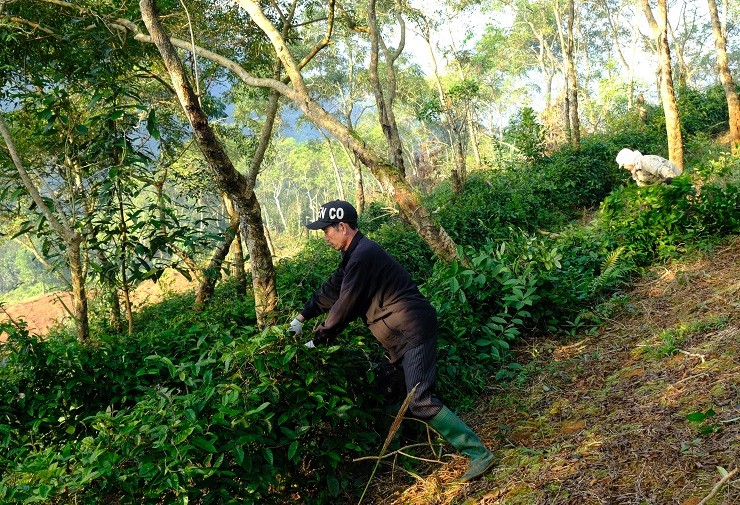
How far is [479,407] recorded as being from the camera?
4.12 m

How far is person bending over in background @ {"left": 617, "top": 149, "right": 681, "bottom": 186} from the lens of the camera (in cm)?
667

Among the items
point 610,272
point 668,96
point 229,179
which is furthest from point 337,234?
point 668,96

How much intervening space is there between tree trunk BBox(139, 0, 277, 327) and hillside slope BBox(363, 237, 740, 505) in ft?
5.31

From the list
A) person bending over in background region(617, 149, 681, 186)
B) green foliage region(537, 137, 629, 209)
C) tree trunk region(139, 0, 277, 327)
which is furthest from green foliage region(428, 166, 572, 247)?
tree trunk region(139, 0, 277, 327)

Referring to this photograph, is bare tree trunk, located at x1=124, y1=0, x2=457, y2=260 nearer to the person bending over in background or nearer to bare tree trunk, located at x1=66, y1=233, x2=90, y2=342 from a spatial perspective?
bare tree trunk, located at x1=66, y1=233, x2=90, y2=342

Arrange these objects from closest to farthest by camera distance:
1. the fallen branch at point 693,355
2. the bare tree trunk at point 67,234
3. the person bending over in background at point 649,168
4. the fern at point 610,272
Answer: the fallen branch at point 693,355
the bare tree trunk at point 67,234
the fern at point 610,272
the person bending over in background at point 649,168

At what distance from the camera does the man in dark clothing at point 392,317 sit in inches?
124

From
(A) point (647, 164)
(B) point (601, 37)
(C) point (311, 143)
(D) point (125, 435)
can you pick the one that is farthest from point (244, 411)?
(B) point (601, 37)

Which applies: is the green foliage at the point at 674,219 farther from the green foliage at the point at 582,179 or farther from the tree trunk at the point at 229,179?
the green foliage at the point at 582,179

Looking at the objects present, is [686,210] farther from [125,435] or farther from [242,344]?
[125,435]

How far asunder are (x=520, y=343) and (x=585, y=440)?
Result: 1948 millimetres

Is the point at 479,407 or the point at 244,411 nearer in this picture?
the point at 244,411

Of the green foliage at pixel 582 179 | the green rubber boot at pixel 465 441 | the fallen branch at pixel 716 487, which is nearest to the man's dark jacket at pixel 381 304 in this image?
the green rubber boot at pixel 465 441

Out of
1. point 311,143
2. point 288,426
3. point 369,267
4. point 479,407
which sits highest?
point 311,143
